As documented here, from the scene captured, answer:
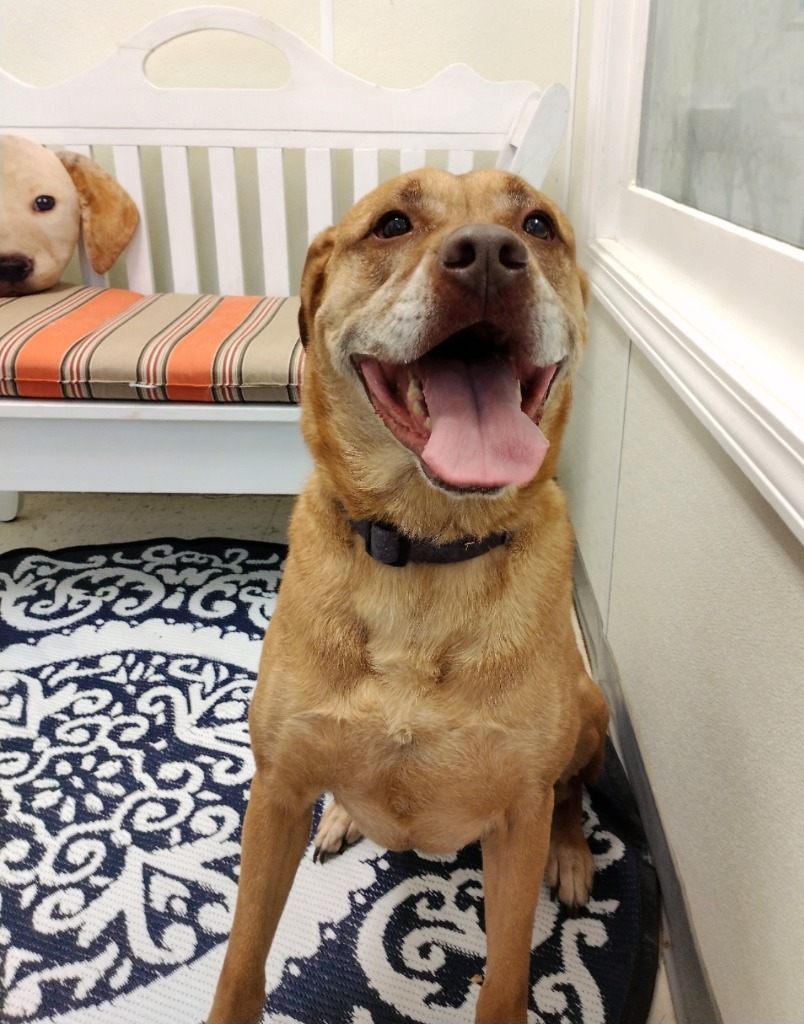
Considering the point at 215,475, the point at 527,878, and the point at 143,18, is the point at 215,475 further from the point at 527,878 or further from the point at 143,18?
the point at 143,18

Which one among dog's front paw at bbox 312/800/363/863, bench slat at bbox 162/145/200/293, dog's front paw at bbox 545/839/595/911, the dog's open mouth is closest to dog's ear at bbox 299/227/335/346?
the dog's open mouth

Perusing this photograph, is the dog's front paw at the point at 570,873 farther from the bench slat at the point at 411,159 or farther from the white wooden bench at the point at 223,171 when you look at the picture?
the bench slat at the point at 411,159

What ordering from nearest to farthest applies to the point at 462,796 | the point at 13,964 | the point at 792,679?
the point at 792,679 < the point at 462,796 < the point at 13,964

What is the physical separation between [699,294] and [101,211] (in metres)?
1.87

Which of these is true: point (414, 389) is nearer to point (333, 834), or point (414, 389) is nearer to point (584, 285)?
point (584, 285)

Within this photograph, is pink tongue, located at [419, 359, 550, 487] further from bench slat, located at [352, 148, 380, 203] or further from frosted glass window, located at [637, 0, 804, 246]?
bench slat, located at [352, 148, 380, 203]

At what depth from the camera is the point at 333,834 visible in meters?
1.27

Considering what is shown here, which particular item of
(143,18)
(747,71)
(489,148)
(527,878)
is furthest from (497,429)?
(143,18)

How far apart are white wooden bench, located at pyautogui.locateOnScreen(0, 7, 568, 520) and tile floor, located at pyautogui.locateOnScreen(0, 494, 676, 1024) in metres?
0.14

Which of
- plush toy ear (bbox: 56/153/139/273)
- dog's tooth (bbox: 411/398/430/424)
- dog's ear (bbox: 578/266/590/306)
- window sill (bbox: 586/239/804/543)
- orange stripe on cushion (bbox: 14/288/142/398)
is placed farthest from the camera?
plush toy ear (bbox: 56/153/139/273)

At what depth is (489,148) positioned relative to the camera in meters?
2.30

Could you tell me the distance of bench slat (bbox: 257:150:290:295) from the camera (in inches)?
92.3

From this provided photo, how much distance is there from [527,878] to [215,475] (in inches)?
50.3

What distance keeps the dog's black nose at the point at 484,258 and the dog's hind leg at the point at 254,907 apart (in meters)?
0.62
